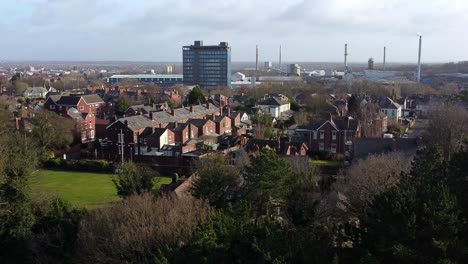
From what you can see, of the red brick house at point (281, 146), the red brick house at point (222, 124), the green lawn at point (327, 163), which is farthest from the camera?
the red brick house at point (222, 124)

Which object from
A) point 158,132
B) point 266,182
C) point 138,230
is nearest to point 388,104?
point 158,132

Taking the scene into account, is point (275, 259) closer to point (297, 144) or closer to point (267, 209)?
point (267, 209)

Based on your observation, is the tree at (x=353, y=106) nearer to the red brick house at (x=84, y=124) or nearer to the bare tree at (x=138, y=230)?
the red brick house at (x=84, y=124)

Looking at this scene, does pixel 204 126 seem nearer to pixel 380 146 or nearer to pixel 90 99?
pixel 380 146

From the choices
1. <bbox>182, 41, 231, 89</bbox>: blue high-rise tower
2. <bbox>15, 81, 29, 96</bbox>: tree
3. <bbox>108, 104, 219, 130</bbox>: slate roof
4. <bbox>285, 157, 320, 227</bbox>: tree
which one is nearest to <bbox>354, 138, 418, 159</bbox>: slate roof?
<bbox>285, 157, 320, 227</bbox>: tree

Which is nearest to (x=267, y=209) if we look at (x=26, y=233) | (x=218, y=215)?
(x=218, y=215)

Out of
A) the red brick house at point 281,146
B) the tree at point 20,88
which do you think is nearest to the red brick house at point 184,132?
the red brick house at point 281,146
